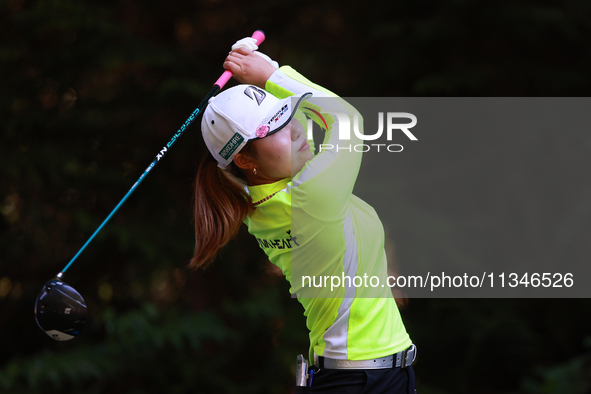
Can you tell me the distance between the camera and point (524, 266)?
12.7 ft

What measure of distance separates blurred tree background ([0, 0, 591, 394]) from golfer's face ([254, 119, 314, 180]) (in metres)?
2.27

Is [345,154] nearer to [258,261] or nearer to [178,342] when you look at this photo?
[178,342]

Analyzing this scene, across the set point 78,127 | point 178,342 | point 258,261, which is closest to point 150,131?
point 78,127

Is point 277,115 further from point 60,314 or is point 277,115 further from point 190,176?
point 190,176

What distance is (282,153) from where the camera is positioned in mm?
1618

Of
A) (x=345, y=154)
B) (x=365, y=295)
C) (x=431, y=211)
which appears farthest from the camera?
(x=431, y=211)

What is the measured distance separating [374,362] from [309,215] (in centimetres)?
45

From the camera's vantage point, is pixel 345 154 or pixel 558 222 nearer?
pixel 345 154

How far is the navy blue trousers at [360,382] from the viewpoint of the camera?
1.61 metres

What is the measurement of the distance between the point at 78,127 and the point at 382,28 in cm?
213

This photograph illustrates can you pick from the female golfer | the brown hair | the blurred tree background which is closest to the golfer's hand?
the female golfer

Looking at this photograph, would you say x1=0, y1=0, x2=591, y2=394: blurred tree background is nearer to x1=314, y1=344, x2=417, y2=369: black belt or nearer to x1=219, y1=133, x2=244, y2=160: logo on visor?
x1=314, y1=344, x2=417, y2=369: black belt

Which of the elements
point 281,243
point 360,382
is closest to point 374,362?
point 360,382

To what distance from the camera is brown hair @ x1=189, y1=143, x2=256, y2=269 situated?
166cm
